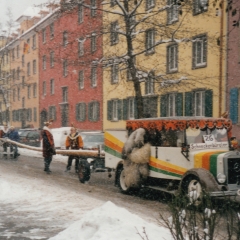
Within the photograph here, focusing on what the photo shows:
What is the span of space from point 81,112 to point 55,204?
114 ft

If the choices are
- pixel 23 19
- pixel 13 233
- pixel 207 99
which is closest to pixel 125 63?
pixel 207 99

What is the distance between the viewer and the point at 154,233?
21.4 feet

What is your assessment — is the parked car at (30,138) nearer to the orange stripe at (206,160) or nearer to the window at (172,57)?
the window at (172,57)

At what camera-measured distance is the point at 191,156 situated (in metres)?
10.5

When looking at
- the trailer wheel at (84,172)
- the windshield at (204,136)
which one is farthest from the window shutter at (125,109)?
the windshield at (204,136)

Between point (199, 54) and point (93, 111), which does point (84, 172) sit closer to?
point (199, 54)

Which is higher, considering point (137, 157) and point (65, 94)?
point (65, 94)

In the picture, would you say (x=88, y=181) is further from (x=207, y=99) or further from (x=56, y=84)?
(x=56, y=84)

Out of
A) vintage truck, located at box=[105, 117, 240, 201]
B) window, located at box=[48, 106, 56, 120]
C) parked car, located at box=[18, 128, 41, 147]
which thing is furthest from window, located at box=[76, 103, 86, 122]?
vintage truck, located at box=[105, 117, 240, 201]

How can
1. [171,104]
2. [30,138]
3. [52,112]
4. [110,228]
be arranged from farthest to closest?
[52,112] < [30,138] < [171,104] < [110,228]

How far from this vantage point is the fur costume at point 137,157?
1166cm

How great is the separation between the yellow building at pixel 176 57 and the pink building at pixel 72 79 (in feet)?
3.06

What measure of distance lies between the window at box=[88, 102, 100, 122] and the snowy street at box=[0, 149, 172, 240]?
25.0 meters

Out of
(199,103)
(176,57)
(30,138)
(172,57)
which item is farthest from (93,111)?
(199,103)
